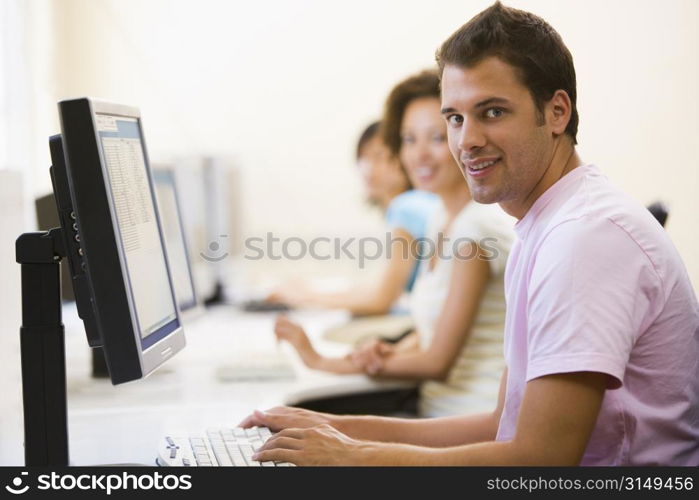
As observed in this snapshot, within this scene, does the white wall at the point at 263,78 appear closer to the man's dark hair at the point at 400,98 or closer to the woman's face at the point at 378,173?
the woman's face at the point at 378,173

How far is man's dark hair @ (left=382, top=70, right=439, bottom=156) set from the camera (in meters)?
2.16

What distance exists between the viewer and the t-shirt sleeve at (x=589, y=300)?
908mm

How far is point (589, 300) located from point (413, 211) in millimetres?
1710

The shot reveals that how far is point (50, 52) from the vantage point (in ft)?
9.70

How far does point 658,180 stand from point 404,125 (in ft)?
2.27

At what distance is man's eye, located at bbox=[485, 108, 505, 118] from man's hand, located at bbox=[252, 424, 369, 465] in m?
0.42

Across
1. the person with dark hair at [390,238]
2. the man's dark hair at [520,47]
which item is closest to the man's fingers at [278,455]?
the man's dark hair at [520,47]

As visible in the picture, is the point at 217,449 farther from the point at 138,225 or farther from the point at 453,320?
the point at 453,320

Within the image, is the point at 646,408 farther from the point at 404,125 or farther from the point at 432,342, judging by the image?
the point at 404,125

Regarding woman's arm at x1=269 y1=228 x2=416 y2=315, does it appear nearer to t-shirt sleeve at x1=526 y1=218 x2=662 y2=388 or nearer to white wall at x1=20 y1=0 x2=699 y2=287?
white wall at x1=20 y1=0 x2=699 y2=287

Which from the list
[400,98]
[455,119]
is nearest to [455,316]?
[400,98]

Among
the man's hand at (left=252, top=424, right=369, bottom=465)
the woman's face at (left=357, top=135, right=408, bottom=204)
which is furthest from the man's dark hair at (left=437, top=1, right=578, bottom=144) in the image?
the woman's face at (left=357, top=135, right=408, bottom=204)

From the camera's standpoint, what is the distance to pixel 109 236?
0.92 metres

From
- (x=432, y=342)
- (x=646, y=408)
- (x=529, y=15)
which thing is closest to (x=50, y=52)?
(x=432, y=342)
